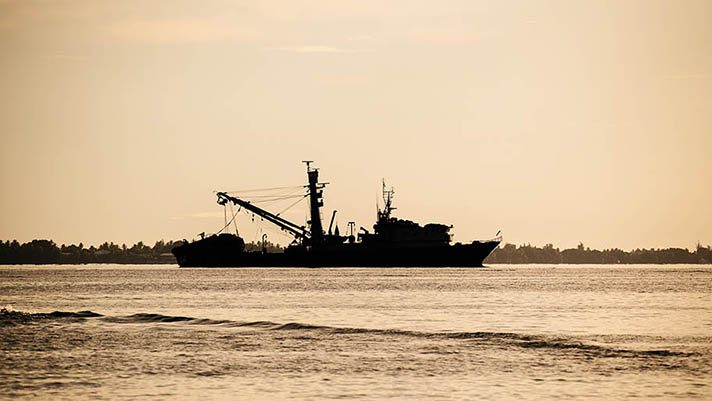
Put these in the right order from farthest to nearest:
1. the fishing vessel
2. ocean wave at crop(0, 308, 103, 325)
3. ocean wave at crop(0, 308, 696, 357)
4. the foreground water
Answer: the fishing vessel → ocean wave at crop(0, 308, 103, 325) → ocean wave at crop(0, 308, 696, 357) → the foreground water

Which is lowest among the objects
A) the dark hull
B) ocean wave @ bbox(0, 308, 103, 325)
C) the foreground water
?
the foreground water

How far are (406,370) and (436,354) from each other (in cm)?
454

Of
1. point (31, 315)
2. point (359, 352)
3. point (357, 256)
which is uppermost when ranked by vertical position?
point (357, 256)

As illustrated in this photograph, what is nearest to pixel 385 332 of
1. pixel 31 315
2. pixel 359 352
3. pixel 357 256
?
pixel 359 352

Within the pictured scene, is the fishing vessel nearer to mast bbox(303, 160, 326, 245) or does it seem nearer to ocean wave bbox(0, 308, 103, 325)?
mast bbox(303, 160, 326, 245)

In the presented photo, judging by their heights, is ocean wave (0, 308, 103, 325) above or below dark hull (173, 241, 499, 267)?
below

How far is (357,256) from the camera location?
182m

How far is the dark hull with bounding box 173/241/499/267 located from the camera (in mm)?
175625

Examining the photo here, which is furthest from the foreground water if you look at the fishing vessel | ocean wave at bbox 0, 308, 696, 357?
the fishing vessel

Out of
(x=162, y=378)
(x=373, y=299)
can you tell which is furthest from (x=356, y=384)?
(x=373, y=299)

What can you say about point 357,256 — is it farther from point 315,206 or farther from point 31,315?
point 31,315

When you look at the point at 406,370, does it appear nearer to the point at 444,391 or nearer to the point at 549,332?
the point at 444,391

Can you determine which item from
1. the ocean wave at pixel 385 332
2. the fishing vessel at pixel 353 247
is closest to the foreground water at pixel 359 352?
the ocean wave at pixel 385 332

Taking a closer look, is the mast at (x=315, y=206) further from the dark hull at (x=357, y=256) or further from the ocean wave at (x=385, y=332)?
the ocean wave at (x=385, y=332)
